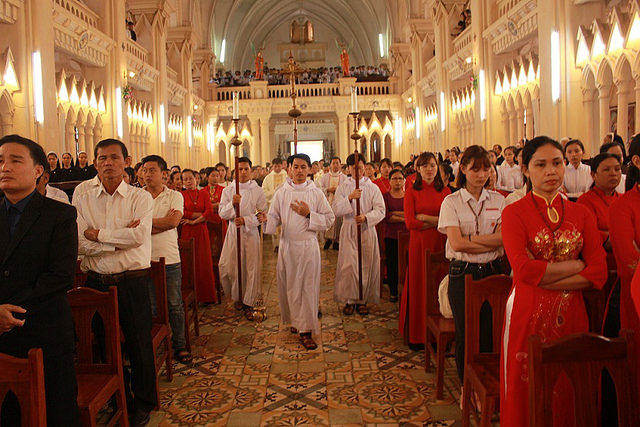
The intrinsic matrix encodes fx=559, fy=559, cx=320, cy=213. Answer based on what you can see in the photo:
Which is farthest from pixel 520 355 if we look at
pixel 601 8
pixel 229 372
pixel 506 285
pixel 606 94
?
pixel 601 8

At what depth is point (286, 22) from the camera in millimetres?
44281

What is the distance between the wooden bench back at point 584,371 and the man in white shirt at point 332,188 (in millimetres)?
7790

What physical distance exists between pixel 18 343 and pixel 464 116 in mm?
14202

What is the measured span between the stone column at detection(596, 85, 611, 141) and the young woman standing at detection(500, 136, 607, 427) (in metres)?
7.09

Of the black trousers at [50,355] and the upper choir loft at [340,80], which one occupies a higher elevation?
the upper choir loft at [340,80]

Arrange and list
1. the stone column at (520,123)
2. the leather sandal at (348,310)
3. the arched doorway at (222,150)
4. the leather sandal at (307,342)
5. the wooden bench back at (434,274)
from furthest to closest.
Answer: the arched doorway at (222,150) → the stone column at (520,123) → the leather sandal at (348,310) → the leather sandal at (307,342) → the wooden bench back at (434,274)

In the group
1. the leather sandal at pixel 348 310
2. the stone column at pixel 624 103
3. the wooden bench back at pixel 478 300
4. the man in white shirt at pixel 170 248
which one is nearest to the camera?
the wooden bench back at pixel 478 300

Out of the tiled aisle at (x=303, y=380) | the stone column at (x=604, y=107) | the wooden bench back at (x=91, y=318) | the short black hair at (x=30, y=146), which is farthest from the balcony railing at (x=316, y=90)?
the short black hair at (x=30, y=146)

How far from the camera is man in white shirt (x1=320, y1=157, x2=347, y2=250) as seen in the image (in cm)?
1060

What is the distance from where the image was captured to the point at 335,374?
185 inches

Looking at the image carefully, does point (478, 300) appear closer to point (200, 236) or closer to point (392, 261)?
point (392, 261)

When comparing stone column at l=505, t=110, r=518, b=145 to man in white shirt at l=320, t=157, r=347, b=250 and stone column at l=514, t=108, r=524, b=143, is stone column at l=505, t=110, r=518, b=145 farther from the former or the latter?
man in white shirt at l=320, t=157, r=347, b=250

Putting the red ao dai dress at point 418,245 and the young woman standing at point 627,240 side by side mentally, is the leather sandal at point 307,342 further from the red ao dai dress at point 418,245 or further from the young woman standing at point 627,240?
the young woman standing at point 627,240

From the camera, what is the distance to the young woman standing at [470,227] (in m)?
3.62
